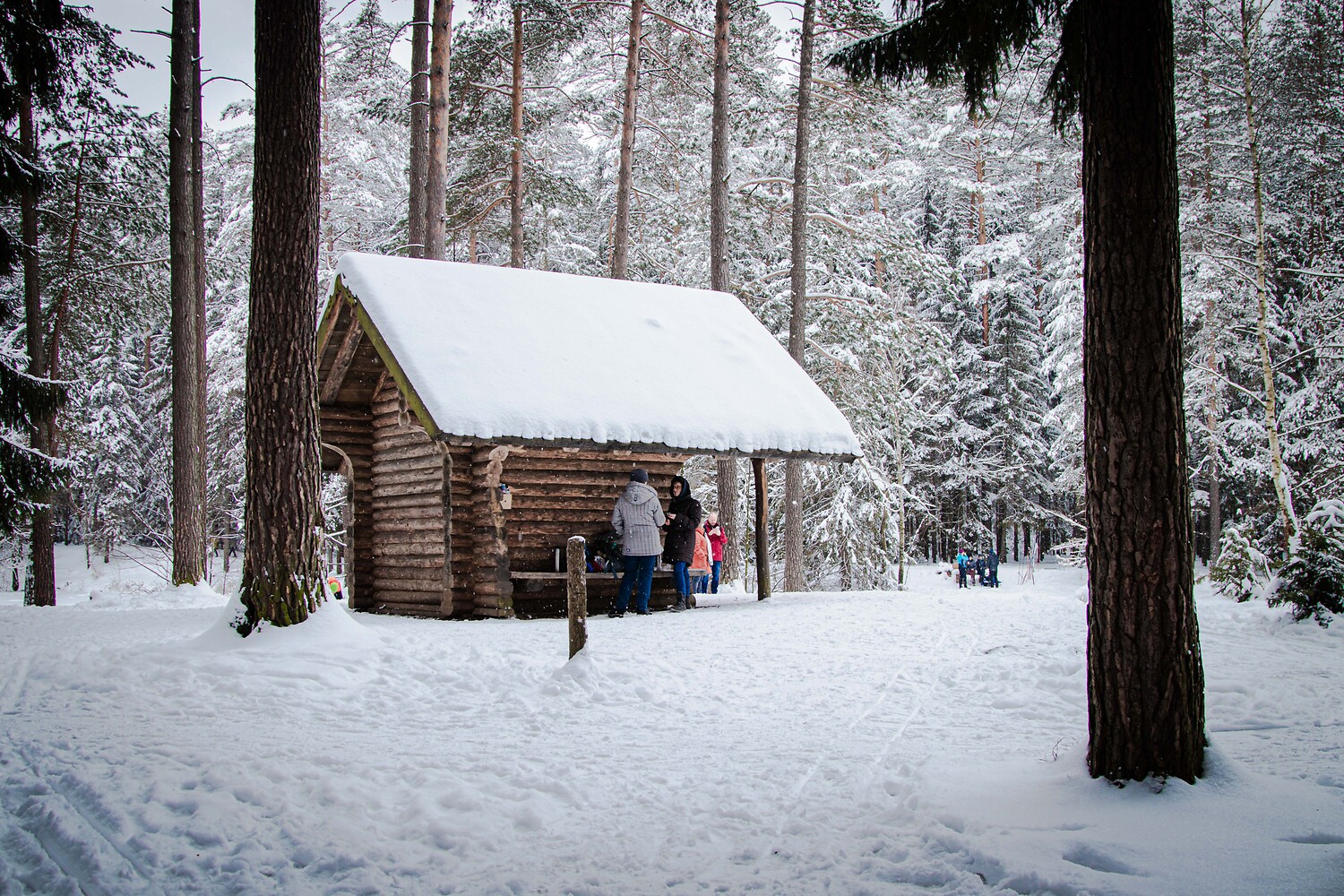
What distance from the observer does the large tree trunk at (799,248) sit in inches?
763

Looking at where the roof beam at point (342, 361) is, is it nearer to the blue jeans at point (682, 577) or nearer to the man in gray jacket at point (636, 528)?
the man in gray jacket at point (636, 528)

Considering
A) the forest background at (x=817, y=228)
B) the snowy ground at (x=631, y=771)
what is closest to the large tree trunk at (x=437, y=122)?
the forest background at (x=817, y=228)

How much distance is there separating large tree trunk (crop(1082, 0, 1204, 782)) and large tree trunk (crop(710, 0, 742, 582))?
13533 millimetres

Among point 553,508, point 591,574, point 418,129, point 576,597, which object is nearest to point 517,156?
point 418,129

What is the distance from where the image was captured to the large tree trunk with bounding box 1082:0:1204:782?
438 cm

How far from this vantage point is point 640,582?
1283 centimetres

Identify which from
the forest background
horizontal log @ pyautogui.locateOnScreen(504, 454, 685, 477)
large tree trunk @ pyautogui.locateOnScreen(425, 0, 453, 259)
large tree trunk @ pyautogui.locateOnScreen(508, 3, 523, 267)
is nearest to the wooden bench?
horizontal log @ pyautogui.locateOnScreen(504, 454, 685, 477)

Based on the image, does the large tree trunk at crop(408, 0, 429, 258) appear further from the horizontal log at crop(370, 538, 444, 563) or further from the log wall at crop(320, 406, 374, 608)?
the horizontal log at crop(370, 538, 444, 563)

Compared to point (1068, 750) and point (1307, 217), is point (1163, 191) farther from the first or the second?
point (1307, 217)

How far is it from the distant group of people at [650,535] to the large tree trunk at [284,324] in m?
4.47

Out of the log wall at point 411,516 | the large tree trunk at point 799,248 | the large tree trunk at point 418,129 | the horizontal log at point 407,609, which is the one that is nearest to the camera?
the log wall at point 411,516

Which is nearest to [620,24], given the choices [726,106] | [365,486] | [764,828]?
[726,106]

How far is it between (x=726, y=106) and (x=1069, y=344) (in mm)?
11154

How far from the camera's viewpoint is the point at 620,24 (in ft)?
71.5
